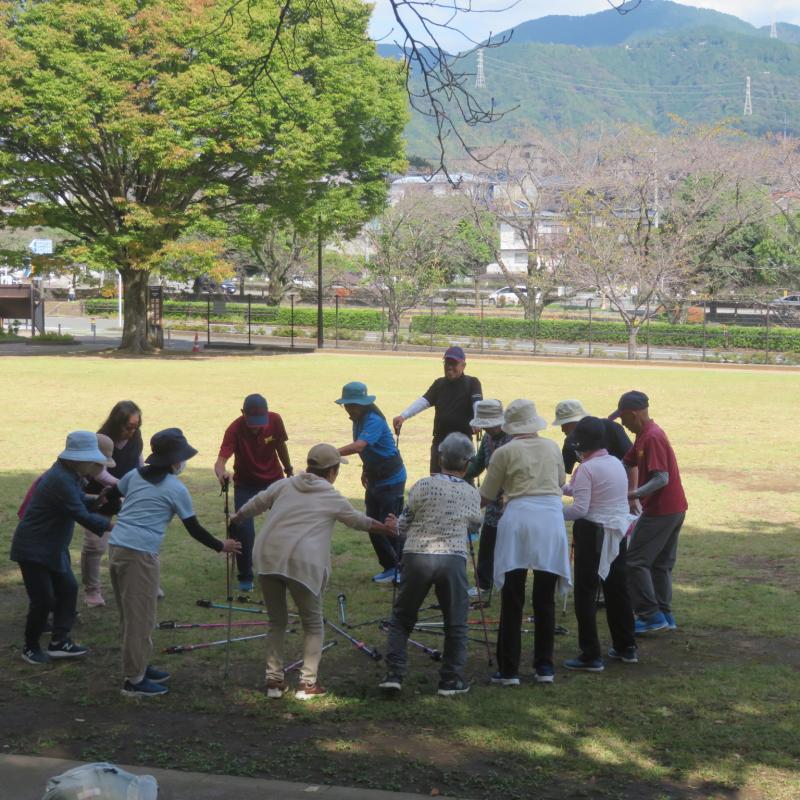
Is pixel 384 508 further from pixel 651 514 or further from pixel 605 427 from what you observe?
pixel 605 427

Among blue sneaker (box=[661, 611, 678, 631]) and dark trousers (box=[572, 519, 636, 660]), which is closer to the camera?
dark trousers (box=[572, 519, 636, 660])

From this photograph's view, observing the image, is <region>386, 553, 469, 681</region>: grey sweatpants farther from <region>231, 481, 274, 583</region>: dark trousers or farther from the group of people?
<region>231, 481, 274, 583</region>: dark trousers

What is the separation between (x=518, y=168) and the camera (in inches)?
2189

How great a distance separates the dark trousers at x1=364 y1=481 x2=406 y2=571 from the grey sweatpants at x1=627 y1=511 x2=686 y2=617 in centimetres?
201

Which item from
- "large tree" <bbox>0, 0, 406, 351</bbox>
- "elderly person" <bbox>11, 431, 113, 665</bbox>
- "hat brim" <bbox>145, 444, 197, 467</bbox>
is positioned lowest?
"elderly person" <bbox>11, 431, 113, 665</bbox>

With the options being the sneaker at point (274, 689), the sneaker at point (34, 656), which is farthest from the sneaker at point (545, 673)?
the sneaker at point (34, 656)

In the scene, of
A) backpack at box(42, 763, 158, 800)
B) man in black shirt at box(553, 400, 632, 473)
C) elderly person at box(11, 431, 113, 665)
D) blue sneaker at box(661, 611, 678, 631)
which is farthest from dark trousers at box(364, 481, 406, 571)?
backpack at box(42, 763, 158, 800)

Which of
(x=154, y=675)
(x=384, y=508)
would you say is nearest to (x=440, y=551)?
(x=154, y=675)

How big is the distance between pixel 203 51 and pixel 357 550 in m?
29.2

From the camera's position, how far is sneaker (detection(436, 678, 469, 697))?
21.7 feet

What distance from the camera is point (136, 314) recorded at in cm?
4106

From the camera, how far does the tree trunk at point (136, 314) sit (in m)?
40.6

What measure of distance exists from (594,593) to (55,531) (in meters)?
3.37

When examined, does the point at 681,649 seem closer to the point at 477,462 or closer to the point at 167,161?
the point at 477,462
